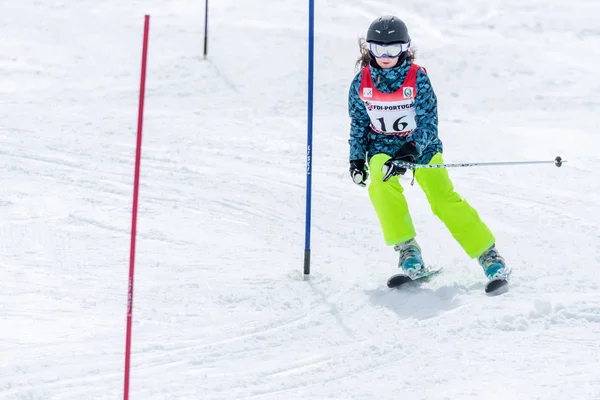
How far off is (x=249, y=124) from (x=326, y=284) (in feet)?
13.8

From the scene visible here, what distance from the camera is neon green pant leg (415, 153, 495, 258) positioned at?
18.5 ft

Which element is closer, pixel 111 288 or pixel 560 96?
pixel 111 288

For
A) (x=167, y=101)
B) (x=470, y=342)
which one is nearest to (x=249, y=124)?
(x=167, y=101)

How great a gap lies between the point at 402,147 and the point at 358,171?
1.31ft

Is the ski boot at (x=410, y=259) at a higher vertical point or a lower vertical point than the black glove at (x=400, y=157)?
lower

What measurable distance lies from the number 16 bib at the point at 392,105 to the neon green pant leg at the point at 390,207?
8.7 inches

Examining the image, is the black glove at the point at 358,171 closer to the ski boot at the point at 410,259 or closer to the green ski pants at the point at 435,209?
the green ski pants at the point at 435,209

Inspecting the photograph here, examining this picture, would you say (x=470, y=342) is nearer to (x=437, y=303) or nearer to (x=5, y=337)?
(x=437, y=303)

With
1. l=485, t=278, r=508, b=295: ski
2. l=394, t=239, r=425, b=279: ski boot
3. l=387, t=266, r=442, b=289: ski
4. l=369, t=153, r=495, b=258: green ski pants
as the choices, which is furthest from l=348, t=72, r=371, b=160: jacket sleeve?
l=485, t=278, r=508, b=295: ski

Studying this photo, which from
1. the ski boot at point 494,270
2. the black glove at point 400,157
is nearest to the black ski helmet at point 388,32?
the black glove at point 400,157

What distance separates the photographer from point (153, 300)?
18.2 feet

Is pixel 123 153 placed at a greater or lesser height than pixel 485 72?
lesser

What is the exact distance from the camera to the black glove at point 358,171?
5.82 meters

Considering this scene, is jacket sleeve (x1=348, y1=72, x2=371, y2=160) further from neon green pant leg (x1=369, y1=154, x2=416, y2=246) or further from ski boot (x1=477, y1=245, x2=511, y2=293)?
ski boot (x1=477, y1=245, x2=511, y2=293)
